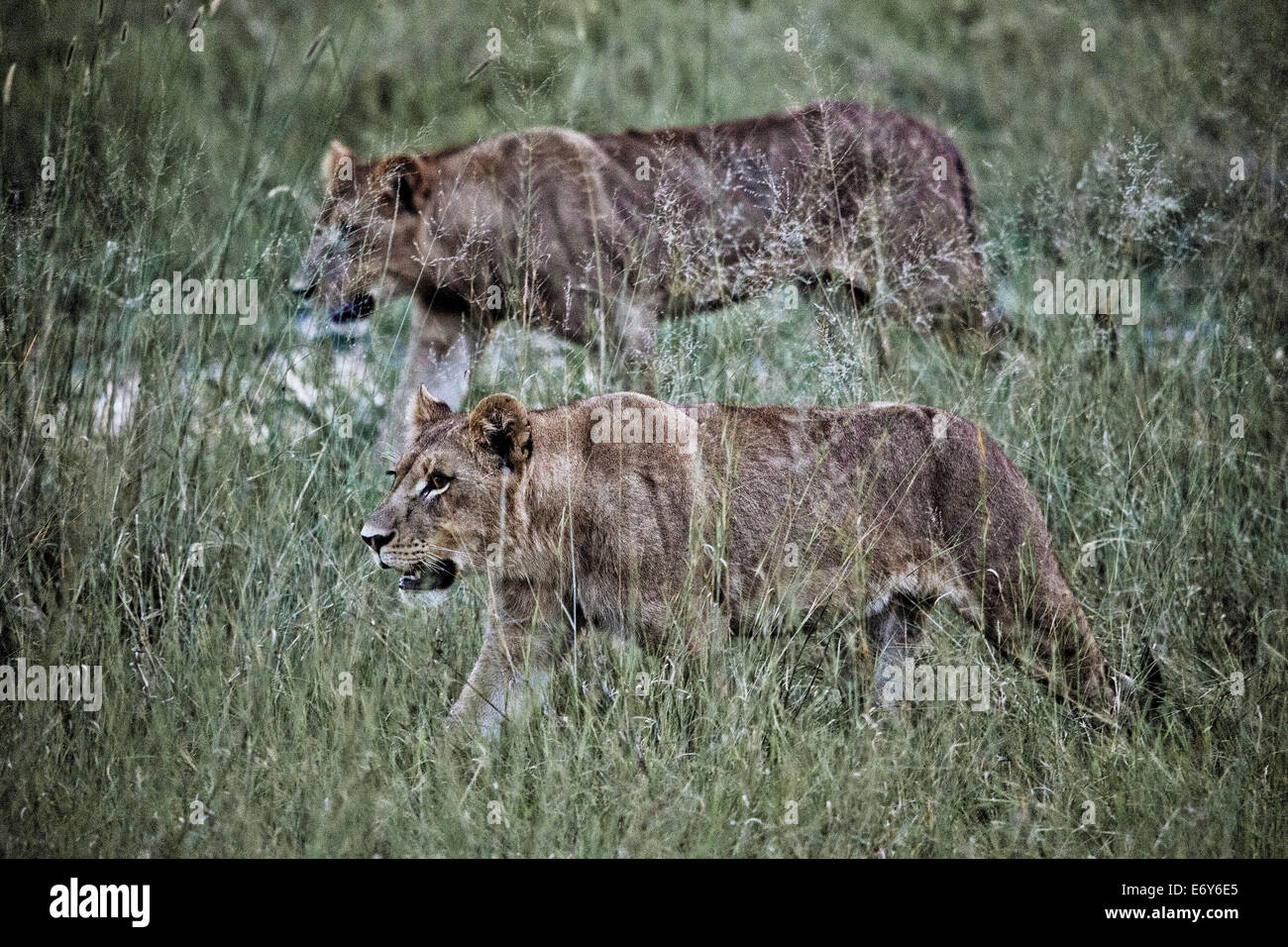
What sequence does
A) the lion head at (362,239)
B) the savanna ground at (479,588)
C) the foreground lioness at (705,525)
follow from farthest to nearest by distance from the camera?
the lion head at (362,239) → the foreground lioness at (705,525) → the savanna ground at (479,588)

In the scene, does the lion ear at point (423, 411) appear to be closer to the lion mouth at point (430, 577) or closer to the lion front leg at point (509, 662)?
the lion mouth at point (430, 577)

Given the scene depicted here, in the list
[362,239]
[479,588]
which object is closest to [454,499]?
[479,588]

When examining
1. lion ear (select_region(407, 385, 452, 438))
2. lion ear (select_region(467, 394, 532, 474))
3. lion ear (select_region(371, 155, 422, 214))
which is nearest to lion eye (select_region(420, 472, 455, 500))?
lion ear (select_region(467, 394, 532, 474))

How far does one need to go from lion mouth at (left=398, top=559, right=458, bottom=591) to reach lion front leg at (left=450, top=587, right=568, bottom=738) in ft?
0.60

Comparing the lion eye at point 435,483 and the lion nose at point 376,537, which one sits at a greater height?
the lion eye at point 435,483

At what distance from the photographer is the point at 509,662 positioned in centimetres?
423

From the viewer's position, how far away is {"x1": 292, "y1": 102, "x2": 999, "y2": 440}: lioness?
5.64 meters

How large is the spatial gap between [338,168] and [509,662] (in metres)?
2.64

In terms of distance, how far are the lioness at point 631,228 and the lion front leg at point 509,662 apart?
1.42m

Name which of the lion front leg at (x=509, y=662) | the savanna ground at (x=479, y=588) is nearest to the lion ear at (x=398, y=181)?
the savanna ground at (x=479, y=588)

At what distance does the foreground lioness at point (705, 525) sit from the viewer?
423 cm

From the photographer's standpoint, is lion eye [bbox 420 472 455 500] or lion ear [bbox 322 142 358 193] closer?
lion eye [bbox 420 472 455 500]

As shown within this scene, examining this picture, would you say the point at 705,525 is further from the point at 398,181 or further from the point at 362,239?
the point at 398,181

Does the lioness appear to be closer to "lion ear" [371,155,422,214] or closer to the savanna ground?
"lion ear" [371,155,422,214]
